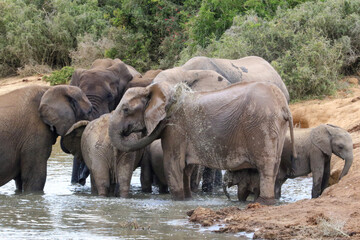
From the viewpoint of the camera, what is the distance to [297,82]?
1745 centimetres

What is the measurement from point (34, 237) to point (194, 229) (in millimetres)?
1647

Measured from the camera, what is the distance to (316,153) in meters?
11.3

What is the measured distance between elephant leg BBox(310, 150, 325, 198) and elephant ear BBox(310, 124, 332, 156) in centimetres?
9

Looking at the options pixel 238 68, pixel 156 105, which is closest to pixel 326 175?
pixel 156 105

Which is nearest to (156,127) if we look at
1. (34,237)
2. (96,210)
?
(96,210)

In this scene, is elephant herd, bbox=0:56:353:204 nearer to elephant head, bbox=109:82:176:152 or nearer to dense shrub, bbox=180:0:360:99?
elephant head, bbox=109:82:176:152

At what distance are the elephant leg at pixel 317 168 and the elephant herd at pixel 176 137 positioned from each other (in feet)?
0.05

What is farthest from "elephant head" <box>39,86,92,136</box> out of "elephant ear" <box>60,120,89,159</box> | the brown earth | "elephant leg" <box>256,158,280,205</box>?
the brown earth

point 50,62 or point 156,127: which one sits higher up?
point 50,62

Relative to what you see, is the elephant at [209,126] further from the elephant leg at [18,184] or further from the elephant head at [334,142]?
the elephant leg at [18,184]

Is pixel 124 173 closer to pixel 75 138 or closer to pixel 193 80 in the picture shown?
pixel 75 138

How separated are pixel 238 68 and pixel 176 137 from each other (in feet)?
12.4

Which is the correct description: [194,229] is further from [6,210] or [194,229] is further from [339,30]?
[339,30]

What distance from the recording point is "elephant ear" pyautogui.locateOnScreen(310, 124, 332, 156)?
1122cm
